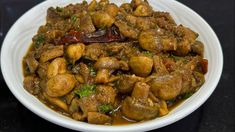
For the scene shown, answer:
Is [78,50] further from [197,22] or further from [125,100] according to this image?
[197,22]

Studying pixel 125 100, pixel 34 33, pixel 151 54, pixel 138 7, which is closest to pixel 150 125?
pixel 125 100

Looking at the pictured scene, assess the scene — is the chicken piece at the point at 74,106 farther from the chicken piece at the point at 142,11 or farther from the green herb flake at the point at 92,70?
the chicken piece at the point at 142,11

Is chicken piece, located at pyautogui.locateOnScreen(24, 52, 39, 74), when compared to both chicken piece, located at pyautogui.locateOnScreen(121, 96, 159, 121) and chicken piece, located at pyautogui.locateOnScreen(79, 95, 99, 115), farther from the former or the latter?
chicken piece, located at pyautogui.locateOnScreen(121, 96, 159, 121)

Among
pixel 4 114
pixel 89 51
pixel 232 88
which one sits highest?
pixel 89 51

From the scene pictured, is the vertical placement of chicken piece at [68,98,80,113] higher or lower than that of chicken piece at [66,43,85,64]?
lower

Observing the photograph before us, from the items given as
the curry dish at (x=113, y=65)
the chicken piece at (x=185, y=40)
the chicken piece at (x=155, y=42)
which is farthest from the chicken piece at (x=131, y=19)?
the chicken piece at (x=185, y=40)

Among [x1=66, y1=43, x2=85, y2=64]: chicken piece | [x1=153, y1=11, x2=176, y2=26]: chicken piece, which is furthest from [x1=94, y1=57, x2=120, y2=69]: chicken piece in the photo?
[x1=153, y1=11, x2=176, y2=26]: chicken piece

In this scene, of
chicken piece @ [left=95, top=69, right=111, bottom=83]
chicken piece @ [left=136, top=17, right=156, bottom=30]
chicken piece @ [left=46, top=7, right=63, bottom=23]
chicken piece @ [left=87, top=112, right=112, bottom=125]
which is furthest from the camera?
chicken piece @ [left=46, top=7, right=63, bottom=23]
